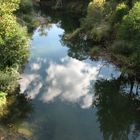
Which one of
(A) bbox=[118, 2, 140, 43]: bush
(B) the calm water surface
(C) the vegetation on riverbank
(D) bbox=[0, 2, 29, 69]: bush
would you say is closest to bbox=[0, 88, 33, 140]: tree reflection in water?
(B) the calm water surface

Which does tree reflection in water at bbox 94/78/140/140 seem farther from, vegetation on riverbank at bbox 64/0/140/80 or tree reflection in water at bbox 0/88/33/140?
tree reflection in water at bbox 0/88/33/140

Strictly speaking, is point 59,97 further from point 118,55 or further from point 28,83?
point 118,55

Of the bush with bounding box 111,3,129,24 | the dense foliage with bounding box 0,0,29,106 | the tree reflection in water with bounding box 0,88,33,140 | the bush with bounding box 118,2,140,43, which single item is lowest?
the tree reflection in water with bounding box 0,88,33,140

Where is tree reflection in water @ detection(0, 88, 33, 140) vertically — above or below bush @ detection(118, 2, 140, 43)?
below

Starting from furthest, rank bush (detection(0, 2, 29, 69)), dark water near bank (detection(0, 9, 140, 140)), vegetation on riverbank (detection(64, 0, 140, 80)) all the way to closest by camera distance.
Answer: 1. vegetation on riverbank (detection(64, 0, 140, 80))
2. bush (detection(0, 2, 29, 69))
3. dark water near bank (detection(0, 9, 140, 140))

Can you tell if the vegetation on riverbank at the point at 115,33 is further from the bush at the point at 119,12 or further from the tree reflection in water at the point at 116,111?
the tree reflection in water at the point at 116,111

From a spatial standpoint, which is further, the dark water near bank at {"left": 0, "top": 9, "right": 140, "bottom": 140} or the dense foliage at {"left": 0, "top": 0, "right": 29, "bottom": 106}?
the dense foliage at {"left": 0, "top": 0, "right": 29, "bottom": 106}

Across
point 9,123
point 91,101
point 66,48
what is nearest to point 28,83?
point 91,101

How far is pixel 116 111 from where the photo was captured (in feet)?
152

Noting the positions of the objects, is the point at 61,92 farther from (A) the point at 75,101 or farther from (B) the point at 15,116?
(B) the point at 15,116

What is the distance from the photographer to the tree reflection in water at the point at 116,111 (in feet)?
137

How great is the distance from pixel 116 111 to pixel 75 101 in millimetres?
5887

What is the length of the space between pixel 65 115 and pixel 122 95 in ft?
31.4

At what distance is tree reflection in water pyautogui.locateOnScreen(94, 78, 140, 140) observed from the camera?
137 feet
